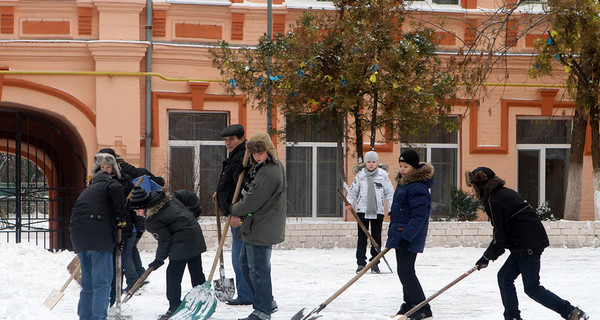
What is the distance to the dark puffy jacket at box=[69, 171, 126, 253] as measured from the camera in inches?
262

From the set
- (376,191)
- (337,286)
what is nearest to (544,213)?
(376,191)

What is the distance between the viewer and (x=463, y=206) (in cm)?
1578

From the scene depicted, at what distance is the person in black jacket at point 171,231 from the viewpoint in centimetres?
743

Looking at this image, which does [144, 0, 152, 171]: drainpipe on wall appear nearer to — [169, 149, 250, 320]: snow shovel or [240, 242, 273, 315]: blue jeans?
[169, 149, 250, 320]: snow shovel

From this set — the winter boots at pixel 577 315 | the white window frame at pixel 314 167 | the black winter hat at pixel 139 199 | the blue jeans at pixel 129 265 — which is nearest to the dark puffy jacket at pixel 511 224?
the winter boots at pixel 577 315

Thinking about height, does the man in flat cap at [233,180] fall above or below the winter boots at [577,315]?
above

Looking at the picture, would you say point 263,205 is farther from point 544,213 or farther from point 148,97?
point 544,213

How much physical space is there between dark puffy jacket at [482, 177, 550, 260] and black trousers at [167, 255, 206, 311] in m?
2.57

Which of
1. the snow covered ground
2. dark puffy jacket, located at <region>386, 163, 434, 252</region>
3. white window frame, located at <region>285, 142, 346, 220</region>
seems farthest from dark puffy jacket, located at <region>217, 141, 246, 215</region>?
white window frame, located at <region>285, 142, 346, 220</region>

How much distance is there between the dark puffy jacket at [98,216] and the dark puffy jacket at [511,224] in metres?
2.92

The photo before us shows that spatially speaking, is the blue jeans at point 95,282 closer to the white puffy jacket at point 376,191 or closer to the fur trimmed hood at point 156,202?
the fur trimmed hood at point 156,202

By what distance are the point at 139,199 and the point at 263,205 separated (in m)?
1.07

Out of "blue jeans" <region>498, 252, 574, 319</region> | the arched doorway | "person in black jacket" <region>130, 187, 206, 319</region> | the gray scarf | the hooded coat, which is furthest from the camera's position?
the arched doorway

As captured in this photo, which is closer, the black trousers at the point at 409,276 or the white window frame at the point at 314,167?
the black trousers at the point at 409,276
